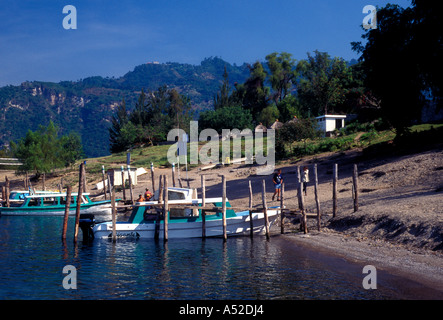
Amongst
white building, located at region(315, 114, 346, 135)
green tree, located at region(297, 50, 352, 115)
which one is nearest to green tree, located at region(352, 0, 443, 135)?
white building, located at region(315, 114, 346, 135)

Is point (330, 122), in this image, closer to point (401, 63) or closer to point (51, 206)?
point (401, 63)

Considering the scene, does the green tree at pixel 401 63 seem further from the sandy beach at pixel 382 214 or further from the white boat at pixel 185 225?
the white boat at pixel 185 225

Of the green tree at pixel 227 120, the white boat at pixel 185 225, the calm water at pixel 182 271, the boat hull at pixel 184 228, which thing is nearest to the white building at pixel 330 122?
the green tree at pixel 227 120

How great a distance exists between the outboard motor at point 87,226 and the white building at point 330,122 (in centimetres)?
4100

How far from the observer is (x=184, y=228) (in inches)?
960

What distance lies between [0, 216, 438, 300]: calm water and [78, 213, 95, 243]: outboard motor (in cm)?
60

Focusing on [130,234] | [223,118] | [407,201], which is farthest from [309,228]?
[223,118]

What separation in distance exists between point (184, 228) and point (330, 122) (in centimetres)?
4081

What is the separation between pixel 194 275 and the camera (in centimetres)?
1691

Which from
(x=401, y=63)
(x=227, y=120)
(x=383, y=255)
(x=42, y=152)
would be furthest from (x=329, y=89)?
(x=383, y=255)

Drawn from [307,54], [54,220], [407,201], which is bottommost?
[54,220]

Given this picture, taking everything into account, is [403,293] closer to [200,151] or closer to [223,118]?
[200,151]
